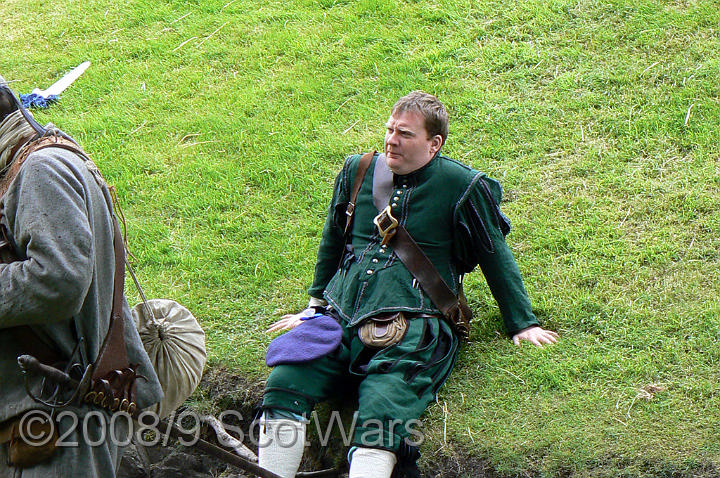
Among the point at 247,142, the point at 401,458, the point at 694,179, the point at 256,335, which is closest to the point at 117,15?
the point at 247,142

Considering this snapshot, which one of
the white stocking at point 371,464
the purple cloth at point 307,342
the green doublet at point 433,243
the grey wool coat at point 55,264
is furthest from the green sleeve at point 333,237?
the grey wool coat at point 55,264

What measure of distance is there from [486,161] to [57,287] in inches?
158

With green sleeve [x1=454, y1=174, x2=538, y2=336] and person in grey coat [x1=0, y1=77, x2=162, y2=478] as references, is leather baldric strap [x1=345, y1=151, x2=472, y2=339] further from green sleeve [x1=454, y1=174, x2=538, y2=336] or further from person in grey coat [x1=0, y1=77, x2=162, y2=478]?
person in grey coat [x1=0, y1=77, x2=162, y2=478]

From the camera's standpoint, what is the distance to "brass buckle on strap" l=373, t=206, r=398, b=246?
15.2 feet

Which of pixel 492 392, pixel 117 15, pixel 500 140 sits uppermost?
pixel 117 15

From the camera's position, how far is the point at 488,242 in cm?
464

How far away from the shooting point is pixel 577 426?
4.38 meters

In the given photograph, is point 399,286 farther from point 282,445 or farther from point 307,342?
point 282,445

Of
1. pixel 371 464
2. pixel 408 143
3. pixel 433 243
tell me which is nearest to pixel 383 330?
pixel 433 243

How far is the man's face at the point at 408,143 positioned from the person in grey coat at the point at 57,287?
5.33 ft

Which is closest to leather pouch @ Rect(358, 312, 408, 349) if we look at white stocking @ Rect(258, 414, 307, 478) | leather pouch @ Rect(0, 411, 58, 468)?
white stocking @ Rect(258, 414, 307, 478)

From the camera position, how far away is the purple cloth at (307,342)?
4.40 m

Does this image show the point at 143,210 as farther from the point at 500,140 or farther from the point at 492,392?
the point at 492,392

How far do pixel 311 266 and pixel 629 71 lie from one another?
10.3 ft
